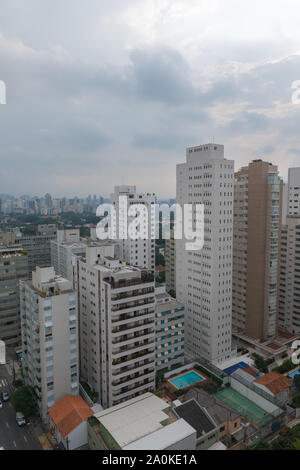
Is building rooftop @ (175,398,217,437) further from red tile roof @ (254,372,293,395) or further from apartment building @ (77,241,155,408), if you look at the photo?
red tile roof @ (254,372,293,395)

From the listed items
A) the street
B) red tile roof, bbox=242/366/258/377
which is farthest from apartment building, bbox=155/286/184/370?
the street

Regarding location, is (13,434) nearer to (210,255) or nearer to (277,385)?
(277,385)

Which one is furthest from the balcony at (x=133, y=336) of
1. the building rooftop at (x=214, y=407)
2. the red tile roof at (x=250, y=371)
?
the red tile roof at (x=250, y=371)

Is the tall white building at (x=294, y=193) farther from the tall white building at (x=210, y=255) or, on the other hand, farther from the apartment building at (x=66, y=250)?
the apartment building at (x=66, y=250)

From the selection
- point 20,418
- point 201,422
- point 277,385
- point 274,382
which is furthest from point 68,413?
point 277,385

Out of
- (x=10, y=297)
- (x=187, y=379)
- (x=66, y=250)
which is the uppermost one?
(x=66, y=250)
